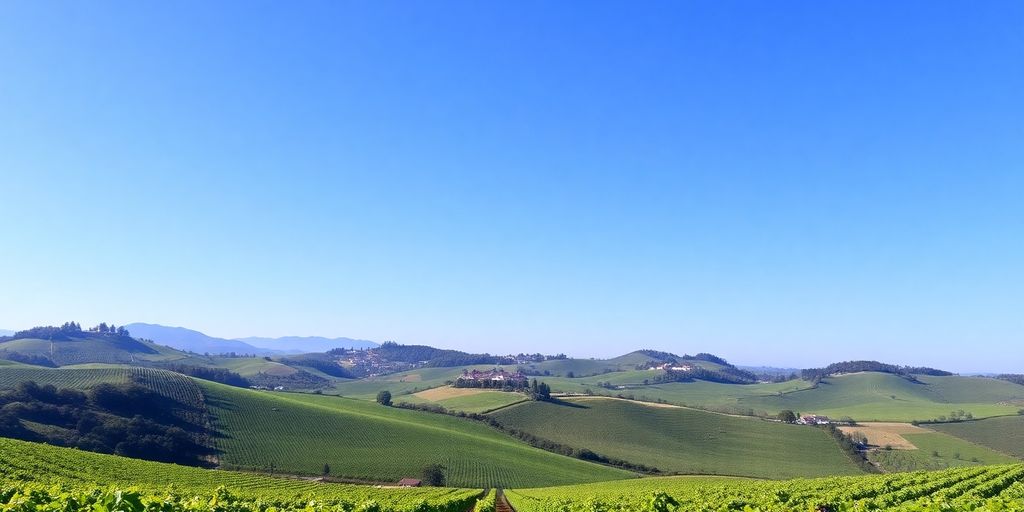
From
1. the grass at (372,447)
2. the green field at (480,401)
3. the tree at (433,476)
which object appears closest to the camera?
the tree at (433,476)

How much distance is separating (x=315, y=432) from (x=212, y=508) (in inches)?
4375

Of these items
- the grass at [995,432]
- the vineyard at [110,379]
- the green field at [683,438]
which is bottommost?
the green field at [683,438]

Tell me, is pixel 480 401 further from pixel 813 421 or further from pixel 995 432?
pixel 995 432

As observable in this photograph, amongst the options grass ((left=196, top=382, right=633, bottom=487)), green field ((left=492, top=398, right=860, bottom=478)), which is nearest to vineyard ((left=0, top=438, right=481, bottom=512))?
grass ((left=196, top=382, right=633, bottom=487))

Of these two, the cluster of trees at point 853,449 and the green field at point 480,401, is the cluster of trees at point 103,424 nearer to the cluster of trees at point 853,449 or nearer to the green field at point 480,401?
the green field at point 480,401

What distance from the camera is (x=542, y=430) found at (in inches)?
5438

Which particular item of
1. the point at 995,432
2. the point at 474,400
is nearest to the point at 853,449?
the point at 995,432

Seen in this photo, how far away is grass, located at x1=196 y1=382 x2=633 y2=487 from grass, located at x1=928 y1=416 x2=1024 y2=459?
103m

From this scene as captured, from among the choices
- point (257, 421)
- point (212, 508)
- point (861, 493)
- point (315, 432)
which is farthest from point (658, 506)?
point (257, 421)

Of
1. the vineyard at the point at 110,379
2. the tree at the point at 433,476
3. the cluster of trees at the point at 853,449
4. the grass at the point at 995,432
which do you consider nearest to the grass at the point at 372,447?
the tree at the point at 433,476

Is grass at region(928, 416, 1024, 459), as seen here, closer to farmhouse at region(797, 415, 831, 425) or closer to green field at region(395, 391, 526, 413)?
farmhouse at region(797, 415, 831, 425)

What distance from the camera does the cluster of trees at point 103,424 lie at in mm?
89556

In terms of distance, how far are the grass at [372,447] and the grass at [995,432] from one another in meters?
103

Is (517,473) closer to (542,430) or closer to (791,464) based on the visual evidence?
(542,430)
